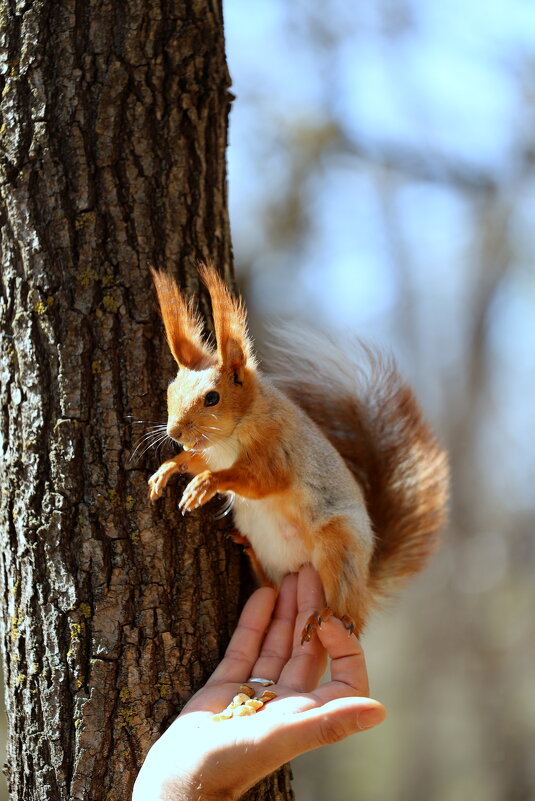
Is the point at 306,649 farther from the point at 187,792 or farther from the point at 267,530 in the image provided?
the point at 187,792

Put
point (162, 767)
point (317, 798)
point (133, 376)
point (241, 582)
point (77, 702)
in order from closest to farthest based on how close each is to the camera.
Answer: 1. point (162, 767)
2. point (77, 702)
3. point (133, 376)
4. point (241, 582)
5. point (317, 798)

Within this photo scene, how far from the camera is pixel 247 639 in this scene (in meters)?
1.51

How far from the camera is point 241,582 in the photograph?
1.63 metres

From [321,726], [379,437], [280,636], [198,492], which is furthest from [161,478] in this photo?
[379,437]

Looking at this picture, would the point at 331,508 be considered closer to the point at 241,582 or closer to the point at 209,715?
the point at 241,582

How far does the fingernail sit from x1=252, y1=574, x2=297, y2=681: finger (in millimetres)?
340

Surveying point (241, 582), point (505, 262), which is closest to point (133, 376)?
point (241, 582)

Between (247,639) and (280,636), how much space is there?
0.23 feet

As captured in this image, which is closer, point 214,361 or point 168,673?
point 168,673

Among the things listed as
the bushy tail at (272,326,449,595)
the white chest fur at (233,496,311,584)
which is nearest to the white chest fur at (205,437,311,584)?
the white chest fur at (233,496,311,584)

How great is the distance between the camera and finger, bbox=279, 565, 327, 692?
4.71ft

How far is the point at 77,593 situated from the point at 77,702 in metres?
0.19

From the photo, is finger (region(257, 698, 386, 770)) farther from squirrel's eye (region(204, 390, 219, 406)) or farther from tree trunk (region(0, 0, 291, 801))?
squirrel's eye (region(204, 390, 219, 406))

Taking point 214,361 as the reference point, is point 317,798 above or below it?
below
